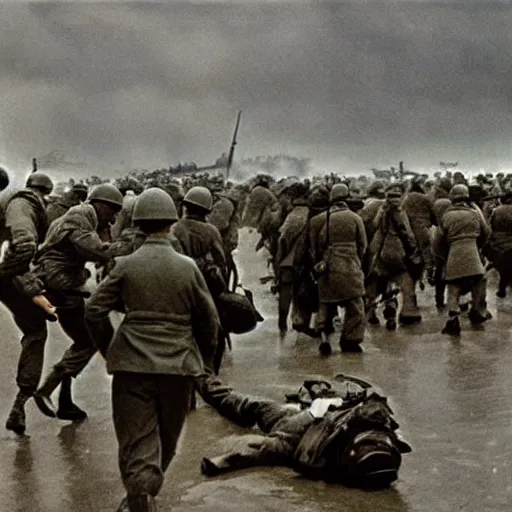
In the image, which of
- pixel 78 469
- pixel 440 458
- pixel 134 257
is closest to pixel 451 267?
pixel 440 458

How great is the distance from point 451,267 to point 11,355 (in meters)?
4.92

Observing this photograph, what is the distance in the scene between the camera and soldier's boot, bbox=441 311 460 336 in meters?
12.1

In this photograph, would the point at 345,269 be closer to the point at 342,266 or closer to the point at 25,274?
the point at 342,266

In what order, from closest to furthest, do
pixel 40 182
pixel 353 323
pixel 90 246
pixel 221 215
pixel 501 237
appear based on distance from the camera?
pixel 90 246 < pixel 40 182 < pixel 353 323 < pixel 221 215 < pixel 501 237

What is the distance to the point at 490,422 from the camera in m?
7.62

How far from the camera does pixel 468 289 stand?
41.8ft

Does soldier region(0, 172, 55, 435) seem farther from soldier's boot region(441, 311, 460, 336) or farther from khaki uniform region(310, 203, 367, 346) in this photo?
soldier's boot region(441, 311, 460, 336)

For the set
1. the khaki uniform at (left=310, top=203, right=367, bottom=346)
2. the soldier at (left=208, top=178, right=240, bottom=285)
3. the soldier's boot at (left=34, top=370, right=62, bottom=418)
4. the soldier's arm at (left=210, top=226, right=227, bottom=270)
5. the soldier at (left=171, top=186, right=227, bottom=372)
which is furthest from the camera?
the soldier at (left=208, top=178, right=240, bottom=285)

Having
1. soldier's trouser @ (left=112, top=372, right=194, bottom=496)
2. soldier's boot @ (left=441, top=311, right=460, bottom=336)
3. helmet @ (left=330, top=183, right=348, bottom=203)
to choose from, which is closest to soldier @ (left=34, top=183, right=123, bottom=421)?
soldier's trouser @ (left=112, top=372, right=194, bottom=496)

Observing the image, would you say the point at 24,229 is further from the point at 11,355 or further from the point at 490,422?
the point at 11,355

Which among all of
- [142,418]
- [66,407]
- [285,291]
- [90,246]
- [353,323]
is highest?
[90,246]

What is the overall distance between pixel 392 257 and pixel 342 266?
1.83 m

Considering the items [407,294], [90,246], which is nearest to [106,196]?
[90,246]

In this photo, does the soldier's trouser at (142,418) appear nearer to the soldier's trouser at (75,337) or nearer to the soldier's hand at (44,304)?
the soldier's hand at (44,304)
